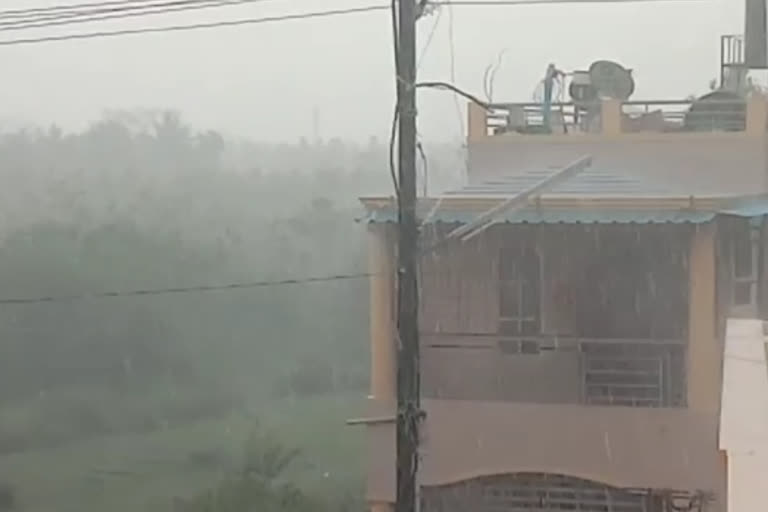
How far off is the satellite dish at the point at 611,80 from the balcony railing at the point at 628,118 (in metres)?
0.05

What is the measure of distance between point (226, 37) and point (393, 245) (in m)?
1.53

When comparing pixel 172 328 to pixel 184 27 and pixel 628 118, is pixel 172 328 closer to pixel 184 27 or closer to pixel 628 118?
pixel 184 27

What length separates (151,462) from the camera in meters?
4.82

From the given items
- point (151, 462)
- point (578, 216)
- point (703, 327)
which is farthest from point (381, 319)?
point (151, 462)

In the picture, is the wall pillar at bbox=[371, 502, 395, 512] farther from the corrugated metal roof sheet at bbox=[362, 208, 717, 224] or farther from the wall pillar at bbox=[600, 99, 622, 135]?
the wall pillar at bbox=[600, 99, 622, 135]

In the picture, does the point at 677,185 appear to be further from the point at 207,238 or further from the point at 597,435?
the point at 207,238

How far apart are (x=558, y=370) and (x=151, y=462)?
204cm

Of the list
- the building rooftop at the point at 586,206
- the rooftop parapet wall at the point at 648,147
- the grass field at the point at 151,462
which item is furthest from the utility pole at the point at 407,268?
the grass field at the point at 151,462

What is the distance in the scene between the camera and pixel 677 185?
397 centimetres

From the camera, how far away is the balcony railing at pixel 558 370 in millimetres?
3395

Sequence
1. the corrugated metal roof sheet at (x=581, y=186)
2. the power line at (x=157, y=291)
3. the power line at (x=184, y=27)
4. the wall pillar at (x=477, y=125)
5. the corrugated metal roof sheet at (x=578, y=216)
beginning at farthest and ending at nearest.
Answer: the power line at (x=157, y=291) < the wall pillar at (x=477, y=125) < the power line at (x=184, y=27) < the corrugated metal roof sheet at (x=581, y=186) < the corrugated metal roof sheet at (x=578, y=216)

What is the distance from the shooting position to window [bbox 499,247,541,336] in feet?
11.2

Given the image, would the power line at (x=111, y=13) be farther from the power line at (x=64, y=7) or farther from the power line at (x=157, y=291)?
the power line at (x=157, y=291)

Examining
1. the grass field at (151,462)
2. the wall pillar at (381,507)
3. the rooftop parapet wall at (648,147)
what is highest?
the rooftop parapet wall at (648,147)
